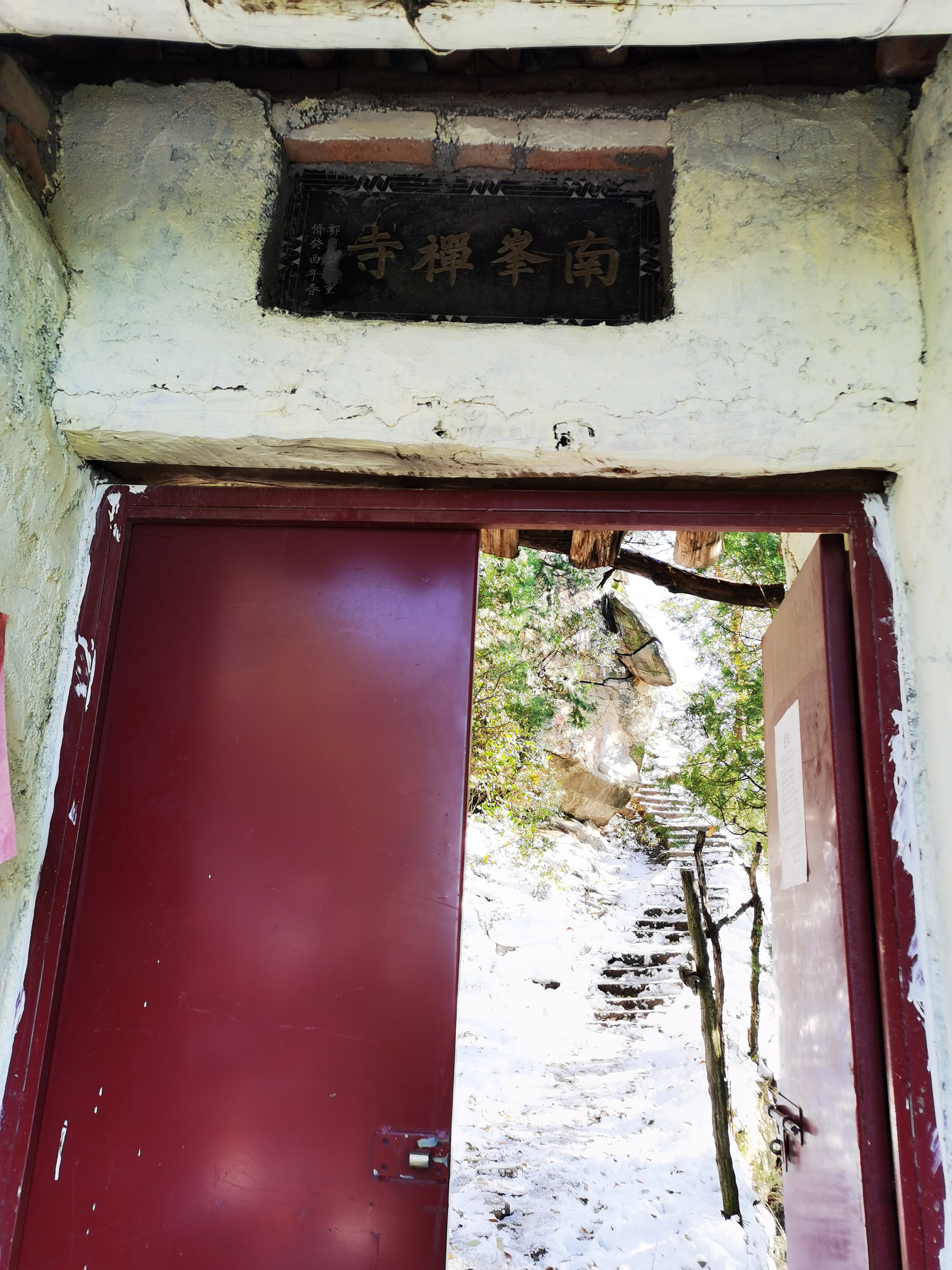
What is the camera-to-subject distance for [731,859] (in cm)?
1343

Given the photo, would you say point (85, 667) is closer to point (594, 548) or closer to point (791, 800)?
point (594, 548)

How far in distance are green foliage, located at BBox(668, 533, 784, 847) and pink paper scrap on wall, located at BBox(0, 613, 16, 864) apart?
5.60 metres

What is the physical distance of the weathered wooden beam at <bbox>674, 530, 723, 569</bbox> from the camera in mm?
2697

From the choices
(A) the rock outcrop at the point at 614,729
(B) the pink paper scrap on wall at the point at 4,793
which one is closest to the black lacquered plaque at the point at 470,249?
(B) the pink paper scrap on wall at the point at 4,793

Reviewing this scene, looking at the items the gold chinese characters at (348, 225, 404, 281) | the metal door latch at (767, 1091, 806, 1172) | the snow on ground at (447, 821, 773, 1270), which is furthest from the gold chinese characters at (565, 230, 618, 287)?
the snow on ground at (447, 821, 773, 1270)

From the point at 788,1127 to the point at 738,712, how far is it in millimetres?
5592

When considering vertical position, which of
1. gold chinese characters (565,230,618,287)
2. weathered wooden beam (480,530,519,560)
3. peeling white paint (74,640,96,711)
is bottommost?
peeling white paint (74,640,96,711)

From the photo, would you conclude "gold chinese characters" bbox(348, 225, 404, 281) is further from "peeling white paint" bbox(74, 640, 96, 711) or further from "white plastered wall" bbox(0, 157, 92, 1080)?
"peeling white paint" bbox(74, 640, 96, 711)

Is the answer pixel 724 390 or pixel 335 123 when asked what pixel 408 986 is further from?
pixel 335 123

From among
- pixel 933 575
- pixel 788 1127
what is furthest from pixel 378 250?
pixel 788 1127

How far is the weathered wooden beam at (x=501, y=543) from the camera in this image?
8.48ft

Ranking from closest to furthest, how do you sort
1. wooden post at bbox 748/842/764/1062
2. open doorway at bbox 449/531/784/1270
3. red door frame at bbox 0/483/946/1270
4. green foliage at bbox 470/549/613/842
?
1. red door frame at bbox 0/483/946/1270
2. open doorway at bbox 449/531/784/1270
3. wooden post at bbox 748/842/764/1062
4. green foliage at bbox 470/549/613/842

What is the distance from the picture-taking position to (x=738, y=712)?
7688 mm

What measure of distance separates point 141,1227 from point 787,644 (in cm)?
211
